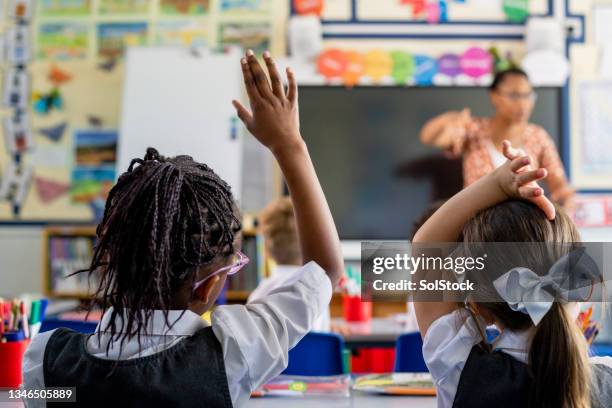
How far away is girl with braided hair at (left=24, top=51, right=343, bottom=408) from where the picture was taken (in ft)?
2.99

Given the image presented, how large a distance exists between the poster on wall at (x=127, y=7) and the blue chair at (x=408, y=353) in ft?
9.80

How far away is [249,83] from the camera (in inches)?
38.7

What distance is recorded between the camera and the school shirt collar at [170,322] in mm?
943

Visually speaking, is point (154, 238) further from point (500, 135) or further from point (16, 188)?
point (16, 188)

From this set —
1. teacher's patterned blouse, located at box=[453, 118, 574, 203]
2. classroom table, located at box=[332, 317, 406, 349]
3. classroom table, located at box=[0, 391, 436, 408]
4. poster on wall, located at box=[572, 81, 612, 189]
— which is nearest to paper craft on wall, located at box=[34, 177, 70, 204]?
classroom table, located at box=[332, 317, 406, 349]

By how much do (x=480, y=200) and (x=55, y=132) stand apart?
3579mm

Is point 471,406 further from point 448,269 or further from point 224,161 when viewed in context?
point 224,161

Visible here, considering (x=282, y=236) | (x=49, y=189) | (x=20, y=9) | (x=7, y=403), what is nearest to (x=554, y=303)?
(x=7, y=403)

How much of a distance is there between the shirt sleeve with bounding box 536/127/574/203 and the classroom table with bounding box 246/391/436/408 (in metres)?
2.94

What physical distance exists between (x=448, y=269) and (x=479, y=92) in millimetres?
3134

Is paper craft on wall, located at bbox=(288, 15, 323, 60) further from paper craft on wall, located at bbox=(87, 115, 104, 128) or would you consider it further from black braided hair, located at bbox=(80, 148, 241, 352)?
black braided hair, located at bbox=(80, 148, 241, 352)

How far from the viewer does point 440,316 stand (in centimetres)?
104

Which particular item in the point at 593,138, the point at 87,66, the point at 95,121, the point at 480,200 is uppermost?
the point at 87,66

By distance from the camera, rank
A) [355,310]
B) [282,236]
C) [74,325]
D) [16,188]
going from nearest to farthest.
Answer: [74,325] → [282,236] → [355,310] → [16,188]
